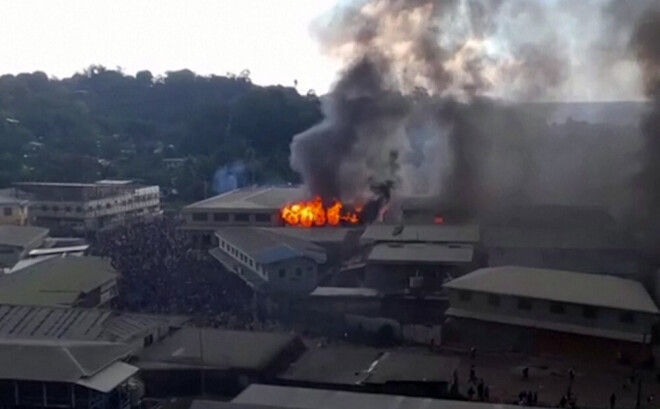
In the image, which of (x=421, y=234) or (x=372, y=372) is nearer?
(x=372, y=372)

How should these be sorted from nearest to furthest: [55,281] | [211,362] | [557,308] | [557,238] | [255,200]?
1. [211,362]
2. [557,308]
3. [55,281]
4. [557,238]
5. [255,200]

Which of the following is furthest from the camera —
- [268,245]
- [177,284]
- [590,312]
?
[268,245]

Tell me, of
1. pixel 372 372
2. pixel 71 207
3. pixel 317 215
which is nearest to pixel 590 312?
pixel 372 372

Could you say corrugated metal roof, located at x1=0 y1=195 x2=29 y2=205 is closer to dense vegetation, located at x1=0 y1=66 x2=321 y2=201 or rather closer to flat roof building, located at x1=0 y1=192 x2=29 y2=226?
flat roof building, located at x1=0 y1=192 x2=29 y2=226

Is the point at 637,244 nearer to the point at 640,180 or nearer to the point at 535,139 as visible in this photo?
the point at 640,180

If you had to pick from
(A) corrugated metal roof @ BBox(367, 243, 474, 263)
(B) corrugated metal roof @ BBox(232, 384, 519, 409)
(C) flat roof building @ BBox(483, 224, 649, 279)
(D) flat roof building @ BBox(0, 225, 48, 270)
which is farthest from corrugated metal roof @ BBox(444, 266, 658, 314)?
(D) flat roof building @ BBox(0, 225, 48, 270)

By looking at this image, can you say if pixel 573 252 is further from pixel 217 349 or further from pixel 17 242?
pixel 17 242

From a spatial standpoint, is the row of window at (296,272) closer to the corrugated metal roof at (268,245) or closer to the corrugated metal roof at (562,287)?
the corrugated metal roof at (268,245)
